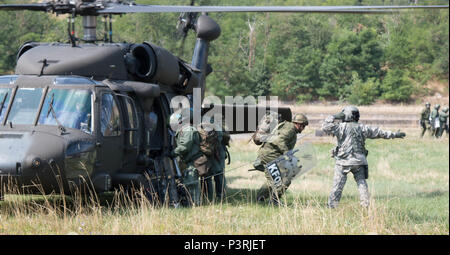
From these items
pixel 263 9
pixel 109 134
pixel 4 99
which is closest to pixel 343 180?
pixel 263 9

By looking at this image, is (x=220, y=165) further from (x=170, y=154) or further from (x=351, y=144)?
(x=351, y=144)

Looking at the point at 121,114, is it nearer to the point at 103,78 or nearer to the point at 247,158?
the point at 103,78

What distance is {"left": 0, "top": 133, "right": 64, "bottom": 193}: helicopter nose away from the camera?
778cm

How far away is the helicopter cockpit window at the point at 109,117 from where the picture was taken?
28.8 feet

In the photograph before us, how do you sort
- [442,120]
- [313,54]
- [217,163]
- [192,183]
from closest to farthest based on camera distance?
[192,183] → [217,163] → [313,54] → [442,120]

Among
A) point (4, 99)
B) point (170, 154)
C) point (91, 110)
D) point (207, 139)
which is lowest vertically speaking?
point (170, 154)

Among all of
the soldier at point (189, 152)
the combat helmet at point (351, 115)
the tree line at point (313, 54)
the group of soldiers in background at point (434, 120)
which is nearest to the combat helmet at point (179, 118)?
the soldier at point (189, 152)

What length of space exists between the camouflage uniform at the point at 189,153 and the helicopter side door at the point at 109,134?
92 cm

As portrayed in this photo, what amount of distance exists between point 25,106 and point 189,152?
8.03 ft

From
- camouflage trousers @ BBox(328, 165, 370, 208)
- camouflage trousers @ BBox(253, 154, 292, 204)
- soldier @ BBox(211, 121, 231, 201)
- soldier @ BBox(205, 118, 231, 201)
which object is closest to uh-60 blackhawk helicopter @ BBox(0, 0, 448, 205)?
soldier @ BBox(205, 118, 231, 201)

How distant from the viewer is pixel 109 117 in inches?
351

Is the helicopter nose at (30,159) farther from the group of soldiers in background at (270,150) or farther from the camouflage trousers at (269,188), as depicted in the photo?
the camouflage trousers at (269,188)

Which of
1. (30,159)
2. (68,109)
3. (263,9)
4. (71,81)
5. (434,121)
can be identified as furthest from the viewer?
(434,121)

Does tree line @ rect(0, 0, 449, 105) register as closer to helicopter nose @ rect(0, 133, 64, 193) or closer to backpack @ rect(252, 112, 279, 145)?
backpack @ rect(252, 112, 279, 145)
